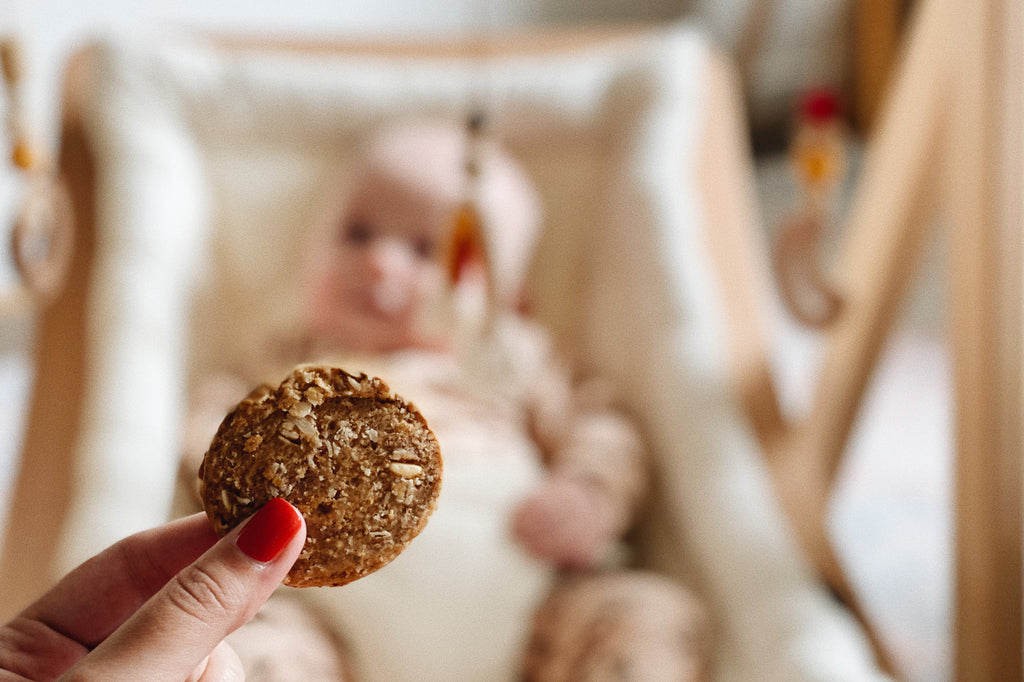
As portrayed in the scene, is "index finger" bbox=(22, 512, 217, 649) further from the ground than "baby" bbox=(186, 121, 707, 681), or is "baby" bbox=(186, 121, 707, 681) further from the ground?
"index finger" bbox=(22, 512, 217, 649)

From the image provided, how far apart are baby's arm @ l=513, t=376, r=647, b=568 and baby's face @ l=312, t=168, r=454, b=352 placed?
176 mm

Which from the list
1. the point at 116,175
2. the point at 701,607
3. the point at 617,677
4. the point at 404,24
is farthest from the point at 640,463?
the point at 404,24

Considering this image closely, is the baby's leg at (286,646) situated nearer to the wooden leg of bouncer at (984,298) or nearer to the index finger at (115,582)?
the index finger at (115,582)

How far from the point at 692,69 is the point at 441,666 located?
815 millimetres

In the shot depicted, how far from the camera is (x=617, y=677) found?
494mm

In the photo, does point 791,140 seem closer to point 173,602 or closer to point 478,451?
point 478,451

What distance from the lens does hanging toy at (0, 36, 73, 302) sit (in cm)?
48

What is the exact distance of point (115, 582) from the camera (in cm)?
25

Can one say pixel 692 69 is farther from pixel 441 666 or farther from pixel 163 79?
pixel 441 666

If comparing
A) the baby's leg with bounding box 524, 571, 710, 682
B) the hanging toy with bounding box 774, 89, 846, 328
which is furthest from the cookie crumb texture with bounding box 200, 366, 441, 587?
the hanging toy with bounding box 774, 89, 846, 328

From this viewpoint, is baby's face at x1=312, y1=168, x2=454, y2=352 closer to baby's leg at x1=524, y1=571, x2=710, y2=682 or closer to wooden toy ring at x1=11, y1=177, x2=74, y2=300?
wooden toy ring at x1=11, y1=177, x2=74, y2=300

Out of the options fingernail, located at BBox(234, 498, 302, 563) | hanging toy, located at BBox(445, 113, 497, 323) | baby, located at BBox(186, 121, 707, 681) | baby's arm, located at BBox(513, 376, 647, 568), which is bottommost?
baby's arm, located at BBox(513, 376, 647, 568)

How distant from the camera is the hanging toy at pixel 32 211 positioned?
1.58 feet

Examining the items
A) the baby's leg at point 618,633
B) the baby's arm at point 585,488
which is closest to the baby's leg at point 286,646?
the baby's leg at point 618,633
